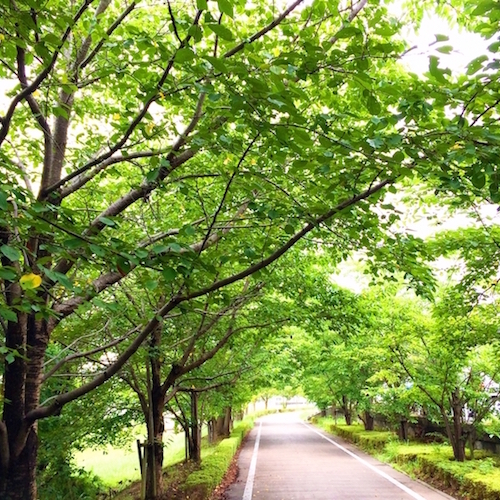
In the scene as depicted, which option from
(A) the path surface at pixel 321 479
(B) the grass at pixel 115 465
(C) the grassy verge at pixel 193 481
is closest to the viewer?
(C) the grassy verge at pixel 193 481

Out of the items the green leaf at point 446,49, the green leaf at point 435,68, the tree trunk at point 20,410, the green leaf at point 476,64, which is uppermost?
the green leaf at point 446,49

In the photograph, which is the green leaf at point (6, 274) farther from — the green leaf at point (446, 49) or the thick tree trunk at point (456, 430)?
the thick tree trunk at point (456, 430)

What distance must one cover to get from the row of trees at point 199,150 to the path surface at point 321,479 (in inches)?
210

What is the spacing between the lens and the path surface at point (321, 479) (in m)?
9.71

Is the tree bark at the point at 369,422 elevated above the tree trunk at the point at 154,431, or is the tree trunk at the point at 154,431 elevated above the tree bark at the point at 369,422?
the tree trunk at the point at 154,431

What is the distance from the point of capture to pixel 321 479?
38.2 ft

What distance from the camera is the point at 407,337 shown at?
12.9 meters

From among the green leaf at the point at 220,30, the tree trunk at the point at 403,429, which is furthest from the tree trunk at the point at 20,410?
the tree trunk at the point at 403,429

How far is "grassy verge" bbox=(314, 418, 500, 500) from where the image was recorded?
8383mm

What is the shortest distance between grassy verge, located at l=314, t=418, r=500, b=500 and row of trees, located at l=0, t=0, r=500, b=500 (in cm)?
560

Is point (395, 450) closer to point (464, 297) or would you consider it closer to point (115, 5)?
point (464, 297)

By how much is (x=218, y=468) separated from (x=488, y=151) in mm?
10037

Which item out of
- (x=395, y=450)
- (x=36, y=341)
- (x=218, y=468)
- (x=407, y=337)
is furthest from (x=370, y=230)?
(x=395, y=450)

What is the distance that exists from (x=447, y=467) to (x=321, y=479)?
10.3ft
